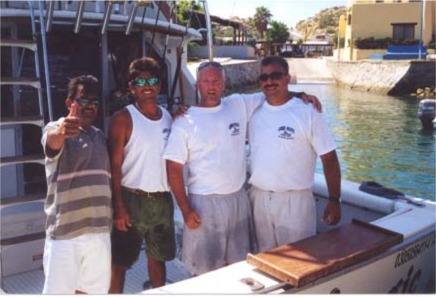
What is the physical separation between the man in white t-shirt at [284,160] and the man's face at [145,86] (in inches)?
26.8

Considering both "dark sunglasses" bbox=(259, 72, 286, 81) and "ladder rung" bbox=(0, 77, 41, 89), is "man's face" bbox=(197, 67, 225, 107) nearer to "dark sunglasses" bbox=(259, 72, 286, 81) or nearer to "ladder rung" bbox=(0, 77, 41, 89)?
"dark sunglasses" bbox=(259, 72, 286, 81)

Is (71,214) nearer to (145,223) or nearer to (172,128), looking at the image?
(145,223)

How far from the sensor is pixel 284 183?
10.8 ft

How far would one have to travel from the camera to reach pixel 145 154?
3.00m

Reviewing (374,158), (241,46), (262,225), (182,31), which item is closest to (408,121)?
(374,158)

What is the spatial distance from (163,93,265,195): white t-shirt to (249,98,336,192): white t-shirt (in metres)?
0.12

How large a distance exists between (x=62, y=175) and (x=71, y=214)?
0.67 feet

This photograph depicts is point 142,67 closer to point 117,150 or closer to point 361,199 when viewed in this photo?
point 117,150

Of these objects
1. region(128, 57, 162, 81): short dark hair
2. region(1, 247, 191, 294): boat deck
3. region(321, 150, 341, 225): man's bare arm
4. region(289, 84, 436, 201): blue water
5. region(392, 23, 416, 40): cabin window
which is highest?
region(392, 23, 416, 40): cabin window

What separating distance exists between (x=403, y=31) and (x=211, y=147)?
3650 centimetres

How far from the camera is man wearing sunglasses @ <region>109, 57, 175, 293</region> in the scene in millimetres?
2969

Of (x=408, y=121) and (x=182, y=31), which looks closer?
(x=182, y=31)

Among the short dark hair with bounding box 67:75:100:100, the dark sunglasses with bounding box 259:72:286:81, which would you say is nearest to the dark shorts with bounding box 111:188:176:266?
the short dark hair with bounding box 67:75:100:100

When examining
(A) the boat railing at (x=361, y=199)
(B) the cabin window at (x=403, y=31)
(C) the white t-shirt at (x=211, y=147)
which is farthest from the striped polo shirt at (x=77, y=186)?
(B) the cabin window at (x=403, y=31)
